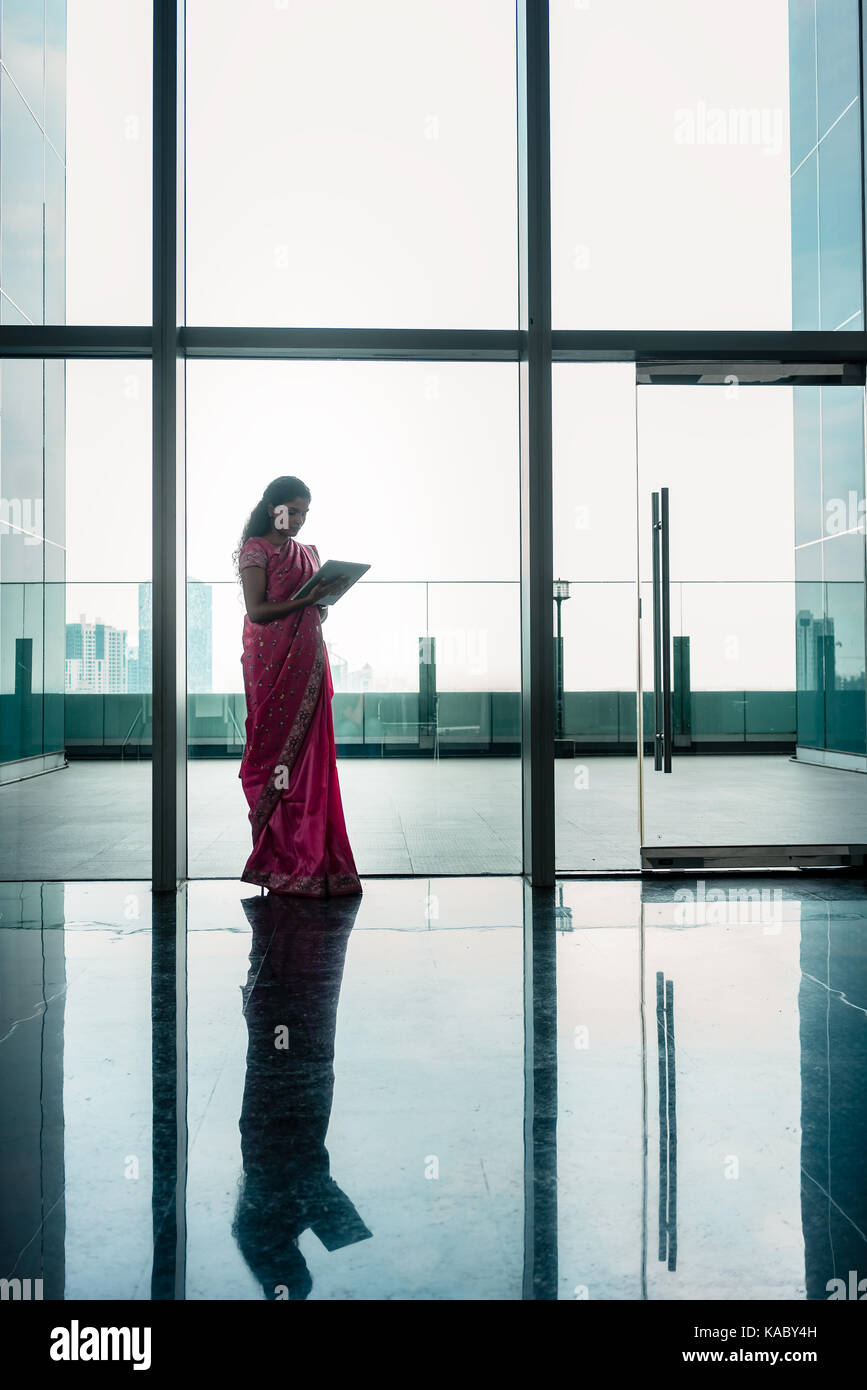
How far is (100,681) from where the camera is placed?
4.13 meters

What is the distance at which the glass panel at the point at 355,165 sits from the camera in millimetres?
3975

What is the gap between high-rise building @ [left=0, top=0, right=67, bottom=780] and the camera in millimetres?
4184

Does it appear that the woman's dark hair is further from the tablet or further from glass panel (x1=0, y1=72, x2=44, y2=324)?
glass panel (x1=0, y1=72, x2=44, y2=324)

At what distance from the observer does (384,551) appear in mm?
4512

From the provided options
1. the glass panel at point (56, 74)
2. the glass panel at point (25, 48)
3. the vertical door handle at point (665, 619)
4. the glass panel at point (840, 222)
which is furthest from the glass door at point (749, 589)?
the glass panel at point (25, 48)

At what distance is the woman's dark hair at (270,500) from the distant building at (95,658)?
2.25ft

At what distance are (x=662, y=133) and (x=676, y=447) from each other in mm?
1248

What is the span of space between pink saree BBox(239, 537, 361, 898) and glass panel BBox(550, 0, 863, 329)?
1534 millimetres

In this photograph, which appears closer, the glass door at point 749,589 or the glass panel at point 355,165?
the glass panel at point 355,165

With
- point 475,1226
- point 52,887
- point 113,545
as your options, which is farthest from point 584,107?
point 475,1226

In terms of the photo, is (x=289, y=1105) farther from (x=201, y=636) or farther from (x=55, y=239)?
(x=55, y=239)

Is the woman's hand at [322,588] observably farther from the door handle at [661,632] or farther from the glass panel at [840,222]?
the glass panel at [840,222]

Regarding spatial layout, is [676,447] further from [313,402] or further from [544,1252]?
[544,1252]
